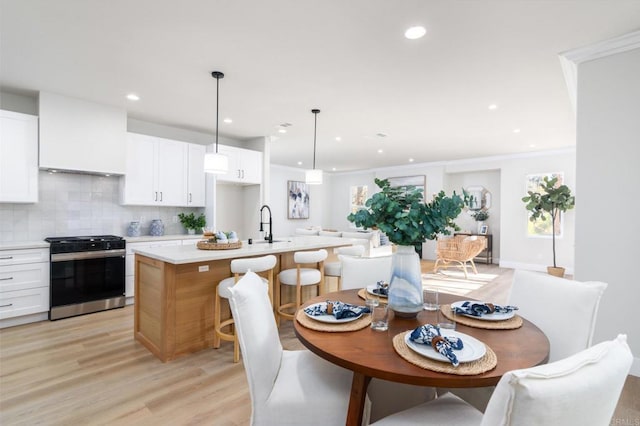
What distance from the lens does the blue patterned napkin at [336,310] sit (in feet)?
4.82

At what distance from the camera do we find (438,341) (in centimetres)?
113

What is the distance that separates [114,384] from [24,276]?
2172mm

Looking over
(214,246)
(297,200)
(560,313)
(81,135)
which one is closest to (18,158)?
(81,135)

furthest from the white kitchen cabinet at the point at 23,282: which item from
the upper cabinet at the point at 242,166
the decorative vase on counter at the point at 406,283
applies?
the decorative vase on counter at the point at 406,283

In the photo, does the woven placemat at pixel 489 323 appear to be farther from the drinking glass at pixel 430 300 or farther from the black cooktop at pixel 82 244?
the black cooktop at pixel 82 244

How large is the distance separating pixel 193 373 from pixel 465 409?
205 centimetres

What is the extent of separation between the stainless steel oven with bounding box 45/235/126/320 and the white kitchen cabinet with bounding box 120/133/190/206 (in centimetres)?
75

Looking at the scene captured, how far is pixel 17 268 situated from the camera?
343 centimetres

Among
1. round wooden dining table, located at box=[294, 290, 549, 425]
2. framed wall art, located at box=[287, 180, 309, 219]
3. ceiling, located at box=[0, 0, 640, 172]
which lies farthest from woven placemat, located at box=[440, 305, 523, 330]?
framed wall art, located at box=[287, 180, 309, 219]

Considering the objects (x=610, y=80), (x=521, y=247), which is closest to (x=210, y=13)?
(x=610, y=80)

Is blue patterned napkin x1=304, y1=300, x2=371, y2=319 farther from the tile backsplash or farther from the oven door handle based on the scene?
the tile backsplash

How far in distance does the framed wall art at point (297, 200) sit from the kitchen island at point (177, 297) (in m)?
6.67

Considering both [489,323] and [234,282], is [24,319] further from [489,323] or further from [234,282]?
[489,323]

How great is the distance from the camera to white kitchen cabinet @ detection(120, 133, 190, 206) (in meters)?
4.40
